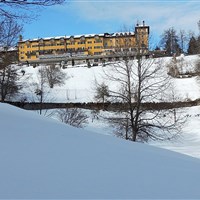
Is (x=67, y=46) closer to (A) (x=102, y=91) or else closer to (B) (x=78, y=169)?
(A) (x=102, y=91)

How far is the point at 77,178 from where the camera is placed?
3.30 meters

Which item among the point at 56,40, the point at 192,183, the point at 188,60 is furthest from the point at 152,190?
the point at 56,40

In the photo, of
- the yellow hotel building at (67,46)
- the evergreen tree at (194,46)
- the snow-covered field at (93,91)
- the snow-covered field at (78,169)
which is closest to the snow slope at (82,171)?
the snow-covered field at (78,169)

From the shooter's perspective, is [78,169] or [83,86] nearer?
[78,169]

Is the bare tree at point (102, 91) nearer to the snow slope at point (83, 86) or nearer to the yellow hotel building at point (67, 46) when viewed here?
the snow slope at point (83, 86)

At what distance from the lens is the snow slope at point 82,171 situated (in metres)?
2.99

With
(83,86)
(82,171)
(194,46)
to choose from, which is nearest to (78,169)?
(82,171)

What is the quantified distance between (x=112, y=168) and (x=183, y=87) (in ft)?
166

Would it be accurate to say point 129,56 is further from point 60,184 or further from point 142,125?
point 60,184

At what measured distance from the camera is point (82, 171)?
11.5 ft

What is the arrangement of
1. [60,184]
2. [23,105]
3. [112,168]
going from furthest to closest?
[23,105] < [112,168] < [60,184]

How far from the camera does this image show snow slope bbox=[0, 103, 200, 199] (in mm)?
2986

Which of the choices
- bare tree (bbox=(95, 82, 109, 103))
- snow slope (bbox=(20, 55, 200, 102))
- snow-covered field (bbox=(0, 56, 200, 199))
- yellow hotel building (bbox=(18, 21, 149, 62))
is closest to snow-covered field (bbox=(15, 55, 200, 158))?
snow slope (bbox=(20, 55, 200, 102))

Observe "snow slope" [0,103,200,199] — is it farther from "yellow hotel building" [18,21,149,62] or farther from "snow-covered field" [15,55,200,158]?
"yellow hotel building" [18,21,149,62]
